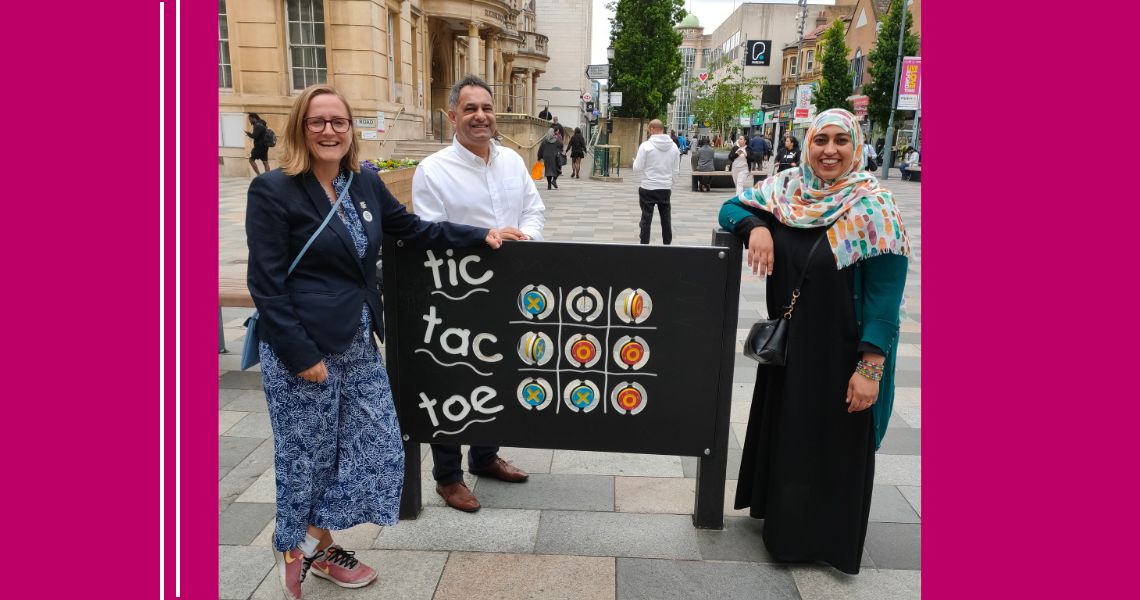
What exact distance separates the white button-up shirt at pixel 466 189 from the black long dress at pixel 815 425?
121 cm

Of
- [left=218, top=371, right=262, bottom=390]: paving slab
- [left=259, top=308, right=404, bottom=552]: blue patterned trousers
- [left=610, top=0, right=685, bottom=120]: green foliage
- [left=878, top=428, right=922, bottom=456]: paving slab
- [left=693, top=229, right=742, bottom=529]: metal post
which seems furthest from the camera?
[left=610, top=0, right=685, bottom=120]: green foliage

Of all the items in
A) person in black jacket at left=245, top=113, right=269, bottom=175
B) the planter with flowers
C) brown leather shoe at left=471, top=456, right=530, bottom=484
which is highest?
person in black jacket at left=245, top=113, right=269, bottom=175

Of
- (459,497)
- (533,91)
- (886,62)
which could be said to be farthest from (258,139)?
(533,91)

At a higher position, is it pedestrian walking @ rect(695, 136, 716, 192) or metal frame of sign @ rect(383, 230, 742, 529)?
pedestrian walking @ rect(695, 136, 716, 192)

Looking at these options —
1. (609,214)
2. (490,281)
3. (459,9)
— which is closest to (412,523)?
(490,281)

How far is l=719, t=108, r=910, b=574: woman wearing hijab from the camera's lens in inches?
98.2

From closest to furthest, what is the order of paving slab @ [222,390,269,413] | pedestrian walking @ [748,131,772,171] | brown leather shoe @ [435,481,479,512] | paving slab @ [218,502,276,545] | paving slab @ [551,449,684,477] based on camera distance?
paving slab @ [218,502,276,545] → brown leather shoe @ [435,481,479,512] → paving slab @ [551,449,684,477] → paving slab @ [222,390,269,413] → pedestrian walking @ [748,131,772,171]

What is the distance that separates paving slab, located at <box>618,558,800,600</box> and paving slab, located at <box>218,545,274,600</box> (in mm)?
1388

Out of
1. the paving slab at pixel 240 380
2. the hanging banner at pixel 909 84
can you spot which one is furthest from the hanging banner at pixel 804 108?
the paving slab at pixel 240 380

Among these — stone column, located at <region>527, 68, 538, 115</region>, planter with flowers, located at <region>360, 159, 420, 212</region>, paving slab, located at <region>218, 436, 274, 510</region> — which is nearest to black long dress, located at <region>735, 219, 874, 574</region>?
paving slab, located at <region>218, 436, 274, 510</region>

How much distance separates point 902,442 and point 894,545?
1246 millimetres

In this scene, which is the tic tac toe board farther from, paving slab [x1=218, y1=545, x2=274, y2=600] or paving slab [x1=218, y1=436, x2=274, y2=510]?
paving slab [x1=218, y1=436, x2=274, y2=510]

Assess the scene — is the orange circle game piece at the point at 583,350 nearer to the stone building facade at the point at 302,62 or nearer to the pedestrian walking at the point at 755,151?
the stone building facade at the point at 302,62

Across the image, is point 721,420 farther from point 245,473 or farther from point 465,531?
point 245,473
